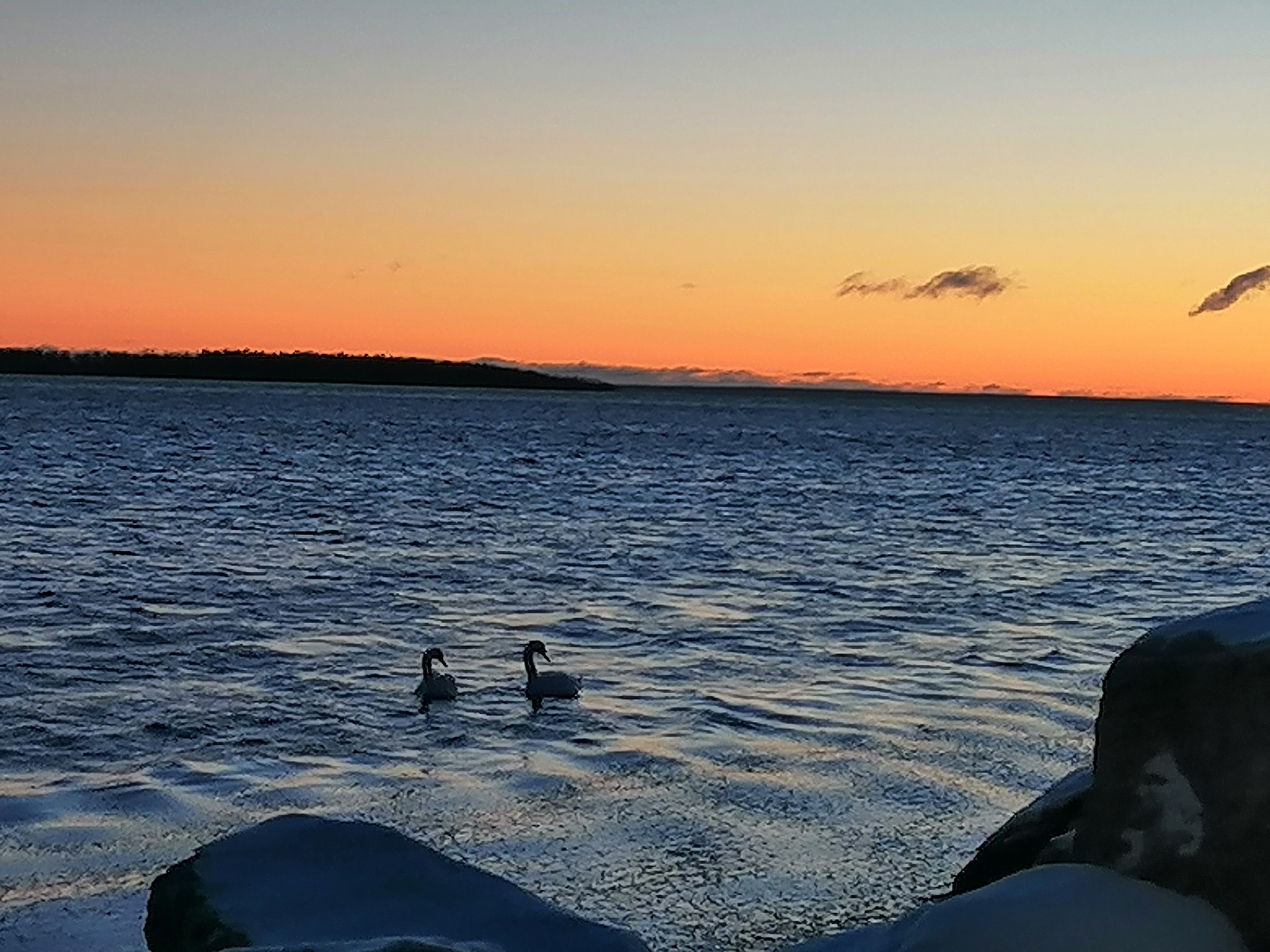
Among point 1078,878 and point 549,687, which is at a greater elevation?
point 1078,878

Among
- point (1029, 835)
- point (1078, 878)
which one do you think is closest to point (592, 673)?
point (1029, 835)

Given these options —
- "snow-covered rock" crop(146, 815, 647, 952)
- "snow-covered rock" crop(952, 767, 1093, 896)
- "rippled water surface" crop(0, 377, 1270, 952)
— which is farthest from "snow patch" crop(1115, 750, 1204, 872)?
"rippled water surface" crop(0, 377, 1270, 952)

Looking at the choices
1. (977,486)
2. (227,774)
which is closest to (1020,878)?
(227,774)

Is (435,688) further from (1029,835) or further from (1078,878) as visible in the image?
(1078,878)

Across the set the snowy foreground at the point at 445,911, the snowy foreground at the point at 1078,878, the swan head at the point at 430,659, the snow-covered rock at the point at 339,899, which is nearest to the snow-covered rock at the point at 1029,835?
the snowy foreground at the point at 1078,878

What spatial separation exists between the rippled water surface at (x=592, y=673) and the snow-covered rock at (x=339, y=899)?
2.02 m

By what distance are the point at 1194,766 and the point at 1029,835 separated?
140cm

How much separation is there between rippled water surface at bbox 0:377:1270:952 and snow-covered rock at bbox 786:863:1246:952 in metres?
2.77

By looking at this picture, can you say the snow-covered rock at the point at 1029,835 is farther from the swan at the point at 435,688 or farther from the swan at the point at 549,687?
the swan at the point at 435,688

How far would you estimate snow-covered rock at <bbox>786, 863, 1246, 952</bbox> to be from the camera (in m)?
3.86

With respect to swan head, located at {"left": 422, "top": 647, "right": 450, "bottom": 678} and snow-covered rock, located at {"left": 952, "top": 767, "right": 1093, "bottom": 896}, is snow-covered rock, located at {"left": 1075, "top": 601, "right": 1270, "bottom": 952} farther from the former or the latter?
swan head, located at {"left": 422, "top": 647, "right": 450, "bottom": 678}

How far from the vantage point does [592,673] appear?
531 inches

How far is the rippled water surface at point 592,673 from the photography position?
8.13 meters

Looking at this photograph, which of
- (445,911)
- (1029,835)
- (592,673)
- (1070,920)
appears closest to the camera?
(1070,920)
